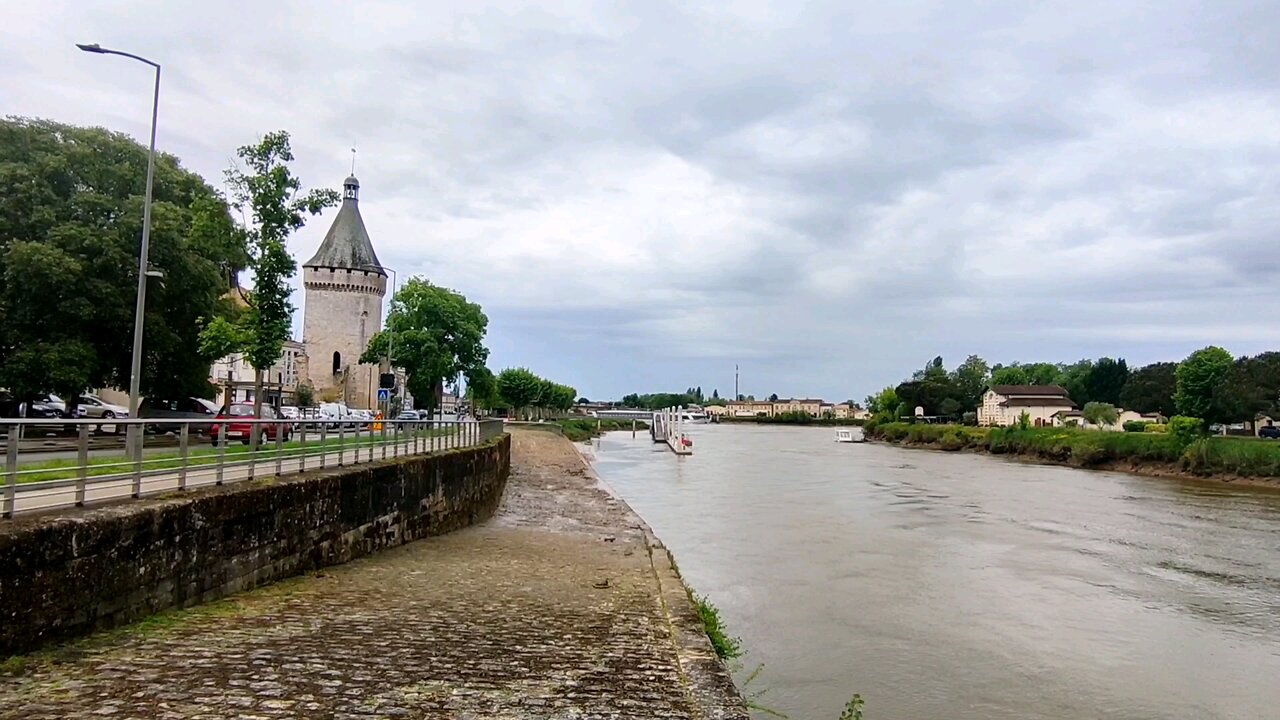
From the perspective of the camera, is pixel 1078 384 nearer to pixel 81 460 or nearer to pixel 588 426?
pixel 588 426

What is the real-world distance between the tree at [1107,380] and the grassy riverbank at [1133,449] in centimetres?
5104

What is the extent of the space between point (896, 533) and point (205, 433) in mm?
18941

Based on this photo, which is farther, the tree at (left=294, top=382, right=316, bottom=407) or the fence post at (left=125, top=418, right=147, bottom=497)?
the tree at (left=294, top=382, right=316, bottom=407)

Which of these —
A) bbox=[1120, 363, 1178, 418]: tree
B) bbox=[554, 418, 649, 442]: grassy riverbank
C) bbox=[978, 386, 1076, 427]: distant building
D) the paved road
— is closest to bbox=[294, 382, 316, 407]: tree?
bbox=[554, 418, 649, 442]: grassy riverbank

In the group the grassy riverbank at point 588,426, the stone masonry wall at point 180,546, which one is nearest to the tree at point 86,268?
the stone masonry wall at point 180,546

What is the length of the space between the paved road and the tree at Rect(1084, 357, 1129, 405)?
418 feet

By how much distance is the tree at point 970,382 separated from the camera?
12419 cm

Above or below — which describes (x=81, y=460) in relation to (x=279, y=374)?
below

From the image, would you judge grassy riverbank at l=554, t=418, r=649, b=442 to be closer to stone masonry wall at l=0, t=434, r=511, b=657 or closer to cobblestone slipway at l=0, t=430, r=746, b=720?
stone masonry wall at l=0, t=434, r=511, b=657

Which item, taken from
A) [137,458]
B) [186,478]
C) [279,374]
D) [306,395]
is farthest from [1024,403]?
[137,458]

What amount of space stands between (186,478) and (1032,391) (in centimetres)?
12798

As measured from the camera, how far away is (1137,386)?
10888cm

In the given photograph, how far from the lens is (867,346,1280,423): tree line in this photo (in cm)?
6338

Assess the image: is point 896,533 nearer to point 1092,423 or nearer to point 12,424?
point 12,424
